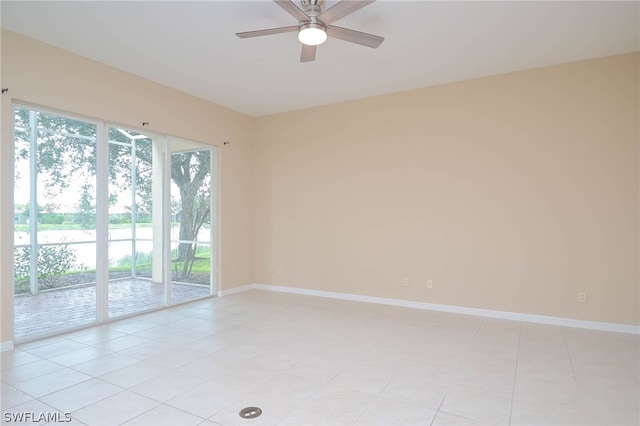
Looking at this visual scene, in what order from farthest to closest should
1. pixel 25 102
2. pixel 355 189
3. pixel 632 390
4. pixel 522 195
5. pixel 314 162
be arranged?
pixel 314 162 < pixel 355 189 < pixel 522 195 < pixel 25 102 < pixel 632 390

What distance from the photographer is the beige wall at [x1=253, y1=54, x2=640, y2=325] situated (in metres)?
3.95

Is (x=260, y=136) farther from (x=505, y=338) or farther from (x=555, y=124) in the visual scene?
(x=505, y=338)

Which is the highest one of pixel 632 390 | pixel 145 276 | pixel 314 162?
pixel 314 162

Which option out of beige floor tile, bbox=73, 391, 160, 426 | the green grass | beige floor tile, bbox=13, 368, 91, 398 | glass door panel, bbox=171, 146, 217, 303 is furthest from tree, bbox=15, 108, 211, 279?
beige floor tile, bbox=73, 391, 160, 426


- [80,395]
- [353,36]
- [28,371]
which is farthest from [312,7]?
[28,371]

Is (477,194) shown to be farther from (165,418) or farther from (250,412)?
(165,418)

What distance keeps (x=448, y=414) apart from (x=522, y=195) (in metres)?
3.04

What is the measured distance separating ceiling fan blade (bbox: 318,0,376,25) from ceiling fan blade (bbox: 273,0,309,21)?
13 cm

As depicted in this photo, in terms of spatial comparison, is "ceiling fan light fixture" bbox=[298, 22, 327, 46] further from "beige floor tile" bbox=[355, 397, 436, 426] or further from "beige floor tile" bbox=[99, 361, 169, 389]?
"beige floor tile" bbox=[99, 361, 169, 389]

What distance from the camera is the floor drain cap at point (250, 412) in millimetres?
2264

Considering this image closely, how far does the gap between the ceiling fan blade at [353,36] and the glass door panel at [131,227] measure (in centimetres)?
303

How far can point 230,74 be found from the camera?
4.44 m

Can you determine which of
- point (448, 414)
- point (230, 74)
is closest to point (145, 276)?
point (230, 74)

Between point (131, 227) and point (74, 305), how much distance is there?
3.56ft
